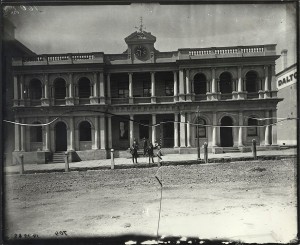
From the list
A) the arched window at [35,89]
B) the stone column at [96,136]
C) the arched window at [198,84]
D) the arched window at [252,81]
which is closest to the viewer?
the arched window at [35,89]

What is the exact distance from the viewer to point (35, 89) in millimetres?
10586

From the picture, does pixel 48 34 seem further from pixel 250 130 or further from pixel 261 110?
pixel 250 130

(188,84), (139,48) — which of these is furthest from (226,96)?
(139,48)

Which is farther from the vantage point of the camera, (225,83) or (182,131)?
(225,83)

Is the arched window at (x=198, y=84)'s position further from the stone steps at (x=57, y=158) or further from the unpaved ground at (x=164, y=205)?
the stone steps at (x=57, y=158)

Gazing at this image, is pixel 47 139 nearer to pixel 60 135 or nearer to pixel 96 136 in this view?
pixel 60 135

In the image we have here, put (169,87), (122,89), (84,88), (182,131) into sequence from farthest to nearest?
(122,89), (169,87), (182,131), (84,88)

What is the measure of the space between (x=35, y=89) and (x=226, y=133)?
501 inches

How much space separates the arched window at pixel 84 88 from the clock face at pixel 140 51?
17.1ft

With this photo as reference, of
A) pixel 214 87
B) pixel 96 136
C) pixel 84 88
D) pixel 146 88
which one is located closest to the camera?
pixel 84 88

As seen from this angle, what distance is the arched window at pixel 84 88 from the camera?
592 inches

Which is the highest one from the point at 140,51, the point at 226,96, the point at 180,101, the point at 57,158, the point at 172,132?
the point at 140,51

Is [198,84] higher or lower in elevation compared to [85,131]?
higher

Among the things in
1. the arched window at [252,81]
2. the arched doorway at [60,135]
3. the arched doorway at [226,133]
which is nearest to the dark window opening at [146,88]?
the arched doorway at [226,133]
